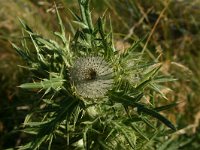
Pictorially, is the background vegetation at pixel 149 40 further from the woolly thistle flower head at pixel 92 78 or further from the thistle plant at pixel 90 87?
the woolly thistle flower head at pixel 92 78

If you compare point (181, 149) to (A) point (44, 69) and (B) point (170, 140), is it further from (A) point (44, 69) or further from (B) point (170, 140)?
(A) point (44, 69)

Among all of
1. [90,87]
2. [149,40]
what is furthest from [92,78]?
[149,40]

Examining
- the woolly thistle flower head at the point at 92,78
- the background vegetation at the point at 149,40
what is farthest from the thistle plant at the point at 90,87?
the background vegetation at the point at 149,40

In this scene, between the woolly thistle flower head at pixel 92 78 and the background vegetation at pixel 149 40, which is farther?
the background vegetation at pixel 149 40

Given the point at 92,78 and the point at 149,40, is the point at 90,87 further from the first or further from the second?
the point at 149,40

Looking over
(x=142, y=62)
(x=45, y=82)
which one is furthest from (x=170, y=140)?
(x=45, y=82)

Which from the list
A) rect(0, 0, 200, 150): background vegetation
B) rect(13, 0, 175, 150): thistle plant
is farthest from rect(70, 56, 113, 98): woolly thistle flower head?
rect(0, 0, 200, 150): background vegetation

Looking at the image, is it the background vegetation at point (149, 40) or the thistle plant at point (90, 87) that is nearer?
the thistle plant at point (90, 87)

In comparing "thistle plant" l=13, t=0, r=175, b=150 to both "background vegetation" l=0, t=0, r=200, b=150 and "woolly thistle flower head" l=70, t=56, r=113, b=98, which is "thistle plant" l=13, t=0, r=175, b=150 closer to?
"woolly thistle flower head" l=70, t=56, r=113, b=98
